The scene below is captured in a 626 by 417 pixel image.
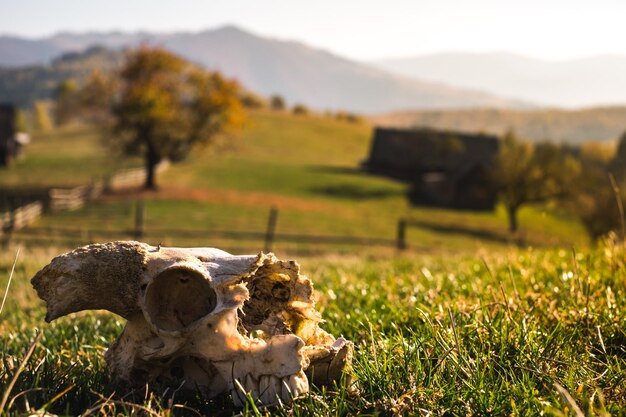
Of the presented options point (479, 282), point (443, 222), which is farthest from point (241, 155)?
point (479, 282)

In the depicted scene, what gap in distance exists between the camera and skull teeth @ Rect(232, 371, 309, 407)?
289cm

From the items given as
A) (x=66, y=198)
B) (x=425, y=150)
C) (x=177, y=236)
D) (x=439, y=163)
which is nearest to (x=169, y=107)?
(x=66, y=198)

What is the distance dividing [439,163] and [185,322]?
218 feet

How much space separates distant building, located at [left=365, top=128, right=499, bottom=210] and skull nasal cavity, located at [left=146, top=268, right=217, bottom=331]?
54383 mm

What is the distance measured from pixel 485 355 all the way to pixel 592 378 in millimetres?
528

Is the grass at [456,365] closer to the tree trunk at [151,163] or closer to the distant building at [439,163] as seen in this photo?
the tree trunk at [151,163]

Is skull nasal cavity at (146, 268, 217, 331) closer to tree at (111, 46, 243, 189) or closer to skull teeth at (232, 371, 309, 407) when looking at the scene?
skull teeth at (232, 371, 309, 407)

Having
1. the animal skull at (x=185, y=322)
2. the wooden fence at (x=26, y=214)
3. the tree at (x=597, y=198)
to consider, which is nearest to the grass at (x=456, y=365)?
the animal skull at (x=185, y=322)

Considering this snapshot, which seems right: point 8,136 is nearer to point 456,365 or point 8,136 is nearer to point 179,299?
point 179,299

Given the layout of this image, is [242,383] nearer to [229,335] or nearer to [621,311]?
[229,335]

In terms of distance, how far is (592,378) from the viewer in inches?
112

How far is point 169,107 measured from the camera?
156 feet

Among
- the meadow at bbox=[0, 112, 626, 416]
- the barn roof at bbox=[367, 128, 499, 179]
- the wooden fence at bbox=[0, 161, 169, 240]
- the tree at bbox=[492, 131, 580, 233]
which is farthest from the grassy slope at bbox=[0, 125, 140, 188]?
the meadow at bbox=[0, 112, 626, 416]

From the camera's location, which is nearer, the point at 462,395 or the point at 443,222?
the point at 462,395
